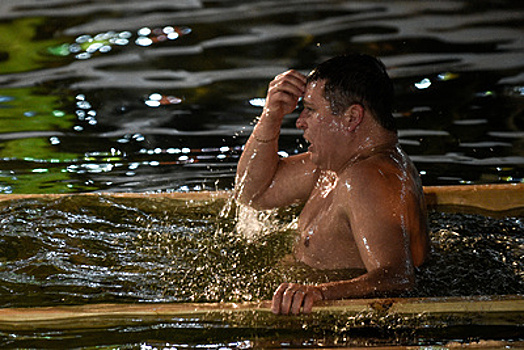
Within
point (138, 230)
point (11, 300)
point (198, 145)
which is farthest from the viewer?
point (198, 145)

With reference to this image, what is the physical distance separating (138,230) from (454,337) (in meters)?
1.35

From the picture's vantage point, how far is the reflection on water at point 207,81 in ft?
14.1

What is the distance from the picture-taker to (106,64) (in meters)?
5.36

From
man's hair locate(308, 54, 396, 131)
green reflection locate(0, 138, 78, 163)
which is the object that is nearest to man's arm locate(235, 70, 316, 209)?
man's hair locate(308, 54, 396, 131)

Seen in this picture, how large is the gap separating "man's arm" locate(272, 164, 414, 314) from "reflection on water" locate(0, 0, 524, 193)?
1.75m

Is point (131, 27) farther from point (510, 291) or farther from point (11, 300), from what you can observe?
point (510, 291)

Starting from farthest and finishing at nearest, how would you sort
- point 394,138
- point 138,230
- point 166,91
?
point 166,91 < point 138,230 < point 394,138

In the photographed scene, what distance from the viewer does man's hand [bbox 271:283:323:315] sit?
208cm

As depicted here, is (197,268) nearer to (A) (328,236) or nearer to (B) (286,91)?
(A) (328,236)

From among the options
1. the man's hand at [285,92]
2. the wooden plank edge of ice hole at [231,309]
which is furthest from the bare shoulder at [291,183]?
the wooden plank edge of ice hole at [231,309]

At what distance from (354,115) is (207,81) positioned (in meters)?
2.84

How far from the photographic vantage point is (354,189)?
7.80 ft

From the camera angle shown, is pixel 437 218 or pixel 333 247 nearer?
pixel 333 247

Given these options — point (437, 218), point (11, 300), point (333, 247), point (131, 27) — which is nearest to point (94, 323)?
point (11, 300)
